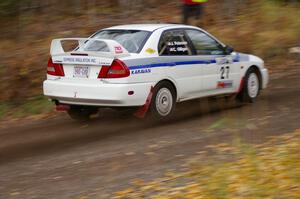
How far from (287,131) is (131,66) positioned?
104 inches

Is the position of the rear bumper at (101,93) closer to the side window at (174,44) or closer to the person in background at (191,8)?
the side window at (174,44)

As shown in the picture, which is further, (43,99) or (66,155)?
(43,99)

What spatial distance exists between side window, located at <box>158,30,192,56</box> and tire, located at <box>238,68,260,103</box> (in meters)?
1.87

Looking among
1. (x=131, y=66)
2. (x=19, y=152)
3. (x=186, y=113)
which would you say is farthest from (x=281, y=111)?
(x=19, y=152)

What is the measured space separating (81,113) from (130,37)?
1.73 meters

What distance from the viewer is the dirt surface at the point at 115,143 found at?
6.74 metres

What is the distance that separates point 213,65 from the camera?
10977 millimetres

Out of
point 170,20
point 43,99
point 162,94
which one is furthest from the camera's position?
point 170,20

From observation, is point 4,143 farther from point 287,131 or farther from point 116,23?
point 116,23

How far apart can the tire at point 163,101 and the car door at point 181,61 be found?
0.60 feet

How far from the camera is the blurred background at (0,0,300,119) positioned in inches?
571

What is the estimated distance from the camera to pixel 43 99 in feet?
42.4

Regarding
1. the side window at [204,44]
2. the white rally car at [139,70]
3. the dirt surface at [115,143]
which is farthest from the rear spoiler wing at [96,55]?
the side window at [204,44]

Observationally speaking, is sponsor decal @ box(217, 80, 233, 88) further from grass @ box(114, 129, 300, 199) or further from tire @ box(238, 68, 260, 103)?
grass @ box(114, 129, 300, 199)
